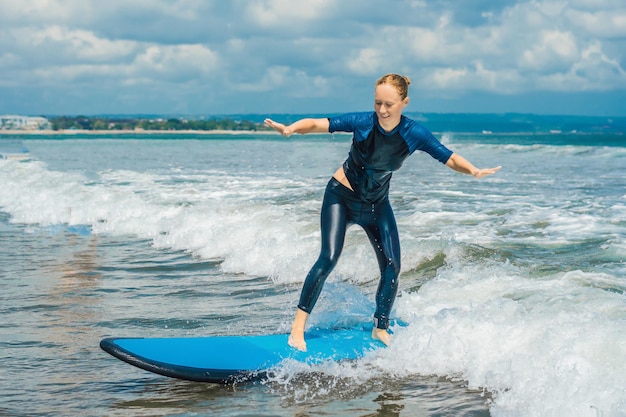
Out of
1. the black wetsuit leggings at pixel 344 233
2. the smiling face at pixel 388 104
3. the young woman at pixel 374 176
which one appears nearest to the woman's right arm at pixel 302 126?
the young woman at pixel 374 176

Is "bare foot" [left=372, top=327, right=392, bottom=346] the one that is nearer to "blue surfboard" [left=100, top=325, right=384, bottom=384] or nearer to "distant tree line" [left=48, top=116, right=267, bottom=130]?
"blue surfboard" [left=100, top=325, right=384, bottom=384]

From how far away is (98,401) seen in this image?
5359 millimetres

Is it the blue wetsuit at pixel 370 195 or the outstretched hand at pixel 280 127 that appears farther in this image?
the blue wetsuit at pixel 370 195

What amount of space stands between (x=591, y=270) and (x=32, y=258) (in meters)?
7.96

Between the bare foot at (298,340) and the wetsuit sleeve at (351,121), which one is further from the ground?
the wetsuit sleeve at (351,121)

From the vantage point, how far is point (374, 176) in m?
5.77

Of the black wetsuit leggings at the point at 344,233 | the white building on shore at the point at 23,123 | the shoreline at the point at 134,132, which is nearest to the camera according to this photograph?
the black wetsuit leggings at the point at 344,233

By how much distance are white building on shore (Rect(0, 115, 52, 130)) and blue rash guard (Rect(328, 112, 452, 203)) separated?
7001 inches

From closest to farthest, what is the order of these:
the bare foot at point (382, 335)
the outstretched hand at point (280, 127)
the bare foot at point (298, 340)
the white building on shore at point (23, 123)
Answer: the outstretched hand at point (280, 127)
the bare foot at point (298, 340)
the bare foot at point (382, 335)
the white building on shore at point (23, 123)

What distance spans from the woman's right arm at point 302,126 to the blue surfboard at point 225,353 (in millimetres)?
1662

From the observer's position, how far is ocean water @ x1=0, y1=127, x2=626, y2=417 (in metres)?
5.35

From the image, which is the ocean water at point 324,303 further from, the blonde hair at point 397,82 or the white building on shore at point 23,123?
the white building on shore at point 23,123

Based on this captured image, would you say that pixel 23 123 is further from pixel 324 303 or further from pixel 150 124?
pixel 324 303

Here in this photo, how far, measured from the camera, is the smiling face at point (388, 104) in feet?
17.6
